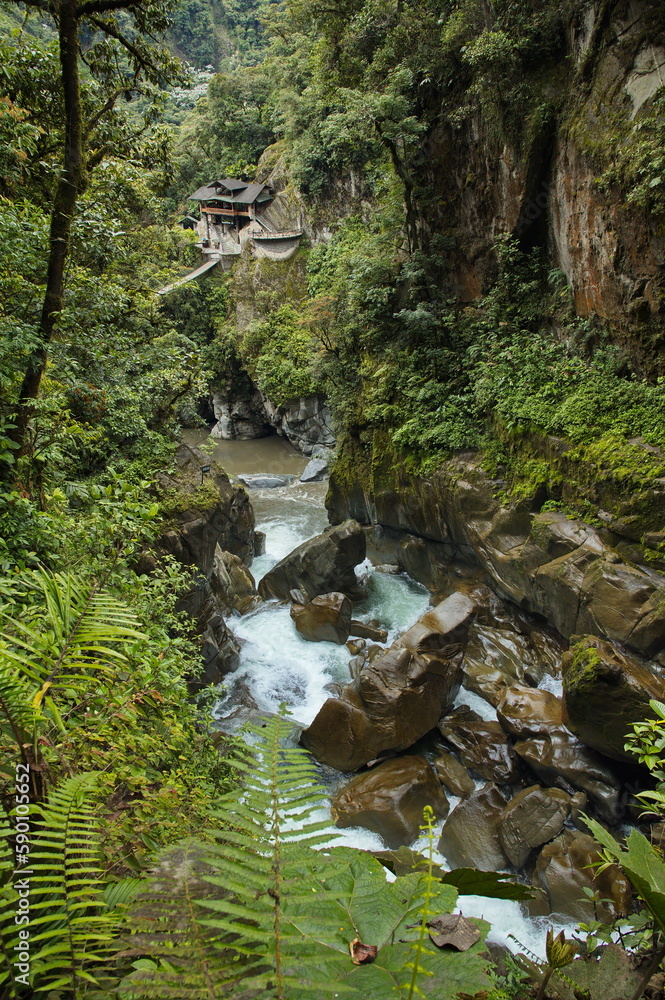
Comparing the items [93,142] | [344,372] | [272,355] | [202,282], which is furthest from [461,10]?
[202,282]

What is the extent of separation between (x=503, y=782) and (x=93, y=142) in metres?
10.2

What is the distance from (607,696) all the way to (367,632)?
506 cm

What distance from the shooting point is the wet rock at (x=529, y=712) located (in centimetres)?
693

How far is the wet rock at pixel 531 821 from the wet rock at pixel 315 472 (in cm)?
1485

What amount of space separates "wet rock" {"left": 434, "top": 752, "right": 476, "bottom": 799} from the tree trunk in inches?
268

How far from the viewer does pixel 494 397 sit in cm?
996

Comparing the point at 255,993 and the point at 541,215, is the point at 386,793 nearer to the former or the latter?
the point at 255,993

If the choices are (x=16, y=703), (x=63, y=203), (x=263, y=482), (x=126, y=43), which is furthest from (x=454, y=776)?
(x=263, y=482)

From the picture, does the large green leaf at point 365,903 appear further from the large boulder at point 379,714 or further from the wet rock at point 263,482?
the wet rock at point 263,482

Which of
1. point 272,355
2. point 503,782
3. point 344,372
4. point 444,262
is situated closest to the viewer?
point 503,782


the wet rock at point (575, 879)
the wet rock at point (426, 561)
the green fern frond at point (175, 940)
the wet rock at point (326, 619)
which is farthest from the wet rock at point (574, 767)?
the green fern frond at point (175, 940)

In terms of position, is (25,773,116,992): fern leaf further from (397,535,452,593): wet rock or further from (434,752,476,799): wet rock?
(397,535,452,593): wet rock

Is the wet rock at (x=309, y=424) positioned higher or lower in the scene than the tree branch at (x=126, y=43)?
lower

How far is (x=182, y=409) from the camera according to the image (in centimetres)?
1092
